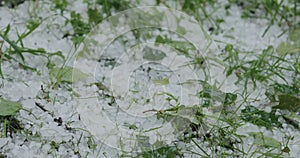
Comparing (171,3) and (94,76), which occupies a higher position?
(171,3)

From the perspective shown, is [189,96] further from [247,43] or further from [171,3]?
[171,3]

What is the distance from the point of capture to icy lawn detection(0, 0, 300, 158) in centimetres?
125

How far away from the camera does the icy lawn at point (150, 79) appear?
1.25m

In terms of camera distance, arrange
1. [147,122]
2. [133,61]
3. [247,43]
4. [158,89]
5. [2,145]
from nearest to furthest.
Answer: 1. [2,145]
2. [147,122]
3. [158,89]
4. [133,61]
5. [247,43]

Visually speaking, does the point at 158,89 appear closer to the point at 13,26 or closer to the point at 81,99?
the point at 81,99

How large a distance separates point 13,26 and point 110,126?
20.5 inches

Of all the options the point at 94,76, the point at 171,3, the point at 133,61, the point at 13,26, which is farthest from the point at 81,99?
the point at 171,3

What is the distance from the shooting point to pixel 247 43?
165 centimetres

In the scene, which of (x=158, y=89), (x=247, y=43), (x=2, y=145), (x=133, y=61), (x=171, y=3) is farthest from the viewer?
(x=171, y=3)

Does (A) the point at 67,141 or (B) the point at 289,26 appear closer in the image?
(A) the point at 67,141

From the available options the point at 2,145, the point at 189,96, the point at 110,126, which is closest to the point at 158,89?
the point at 189,96

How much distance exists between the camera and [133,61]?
5.03 feet

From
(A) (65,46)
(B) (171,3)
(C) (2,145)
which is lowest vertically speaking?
(C) (2,145)

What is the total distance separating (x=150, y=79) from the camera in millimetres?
1475
